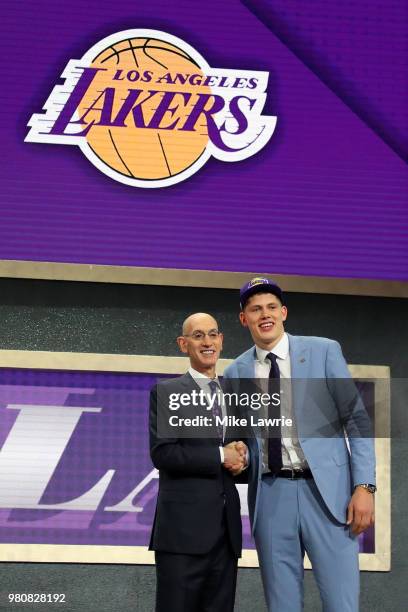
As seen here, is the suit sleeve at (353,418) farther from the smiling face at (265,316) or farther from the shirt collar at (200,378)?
the shirt collar at (200,378)

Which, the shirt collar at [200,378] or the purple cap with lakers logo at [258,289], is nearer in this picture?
the purple cap with lakers logo at [258,289]

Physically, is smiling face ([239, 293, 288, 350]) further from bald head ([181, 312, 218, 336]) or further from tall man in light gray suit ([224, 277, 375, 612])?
bald head ([181, 312, 218, 336])

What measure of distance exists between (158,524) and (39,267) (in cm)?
153

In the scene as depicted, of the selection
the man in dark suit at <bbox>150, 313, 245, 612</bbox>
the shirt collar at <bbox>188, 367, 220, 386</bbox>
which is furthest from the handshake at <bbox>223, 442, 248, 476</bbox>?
the shirt collar at <bbox>188, 367, 220, 386</bbox>

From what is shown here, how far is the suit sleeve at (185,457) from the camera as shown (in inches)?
112

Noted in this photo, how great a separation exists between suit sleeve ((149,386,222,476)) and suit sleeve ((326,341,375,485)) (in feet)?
1.35

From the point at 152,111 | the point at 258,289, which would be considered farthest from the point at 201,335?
the point at 152,111

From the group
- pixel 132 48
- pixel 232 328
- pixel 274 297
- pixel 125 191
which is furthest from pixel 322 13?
pixel 274 297

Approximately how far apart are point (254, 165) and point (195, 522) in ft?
6.24

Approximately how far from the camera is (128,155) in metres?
4.16

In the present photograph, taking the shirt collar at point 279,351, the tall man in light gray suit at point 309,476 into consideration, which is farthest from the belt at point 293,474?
the shirt collar at point 279,351

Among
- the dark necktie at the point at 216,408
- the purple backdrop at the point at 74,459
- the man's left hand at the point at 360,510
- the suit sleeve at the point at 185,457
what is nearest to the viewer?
the man's left hand at the point at 360,510

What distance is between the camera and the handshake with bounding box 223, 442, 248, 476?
2.88 m

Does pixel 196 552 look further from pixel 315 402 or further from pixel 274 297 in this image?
pixel 274 297
